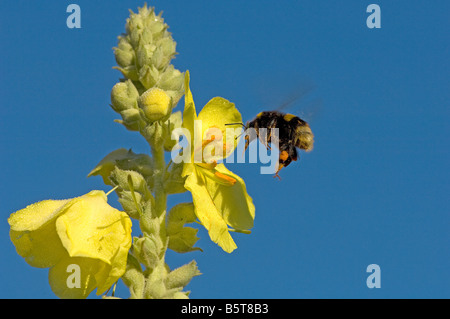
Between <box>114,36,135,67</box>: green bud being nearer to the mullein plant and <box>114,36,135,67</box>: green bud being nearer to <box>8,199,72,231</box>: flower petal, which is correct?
the mullein plant

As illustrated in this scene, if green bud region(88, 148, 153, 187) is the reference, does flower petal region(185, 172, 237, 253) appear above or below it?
below

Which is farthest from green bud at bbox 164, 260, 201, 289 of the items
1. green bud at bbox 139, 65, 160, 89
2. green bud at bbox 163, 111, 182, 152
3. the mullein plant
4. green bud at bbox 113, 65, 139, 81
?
green bud at bbox 113, 65, 139, 81

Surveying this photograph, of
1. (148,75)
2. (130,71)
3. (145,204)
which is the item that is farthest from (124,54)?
(145,204)

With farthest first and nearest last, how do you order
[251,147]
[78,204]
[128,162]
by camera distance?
[251,147] → [128,162] → [78,204]

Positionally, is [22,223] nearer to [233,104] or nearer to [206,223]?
[206,223]

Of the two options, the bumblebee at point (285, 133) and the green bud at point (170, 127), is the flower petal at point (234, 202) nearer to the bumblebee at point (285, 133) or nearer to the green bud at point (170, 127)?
the green bud at point (170, 127)

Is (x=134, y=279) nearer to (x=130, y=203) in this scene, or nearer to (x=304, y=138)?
(x=130, y=203)
